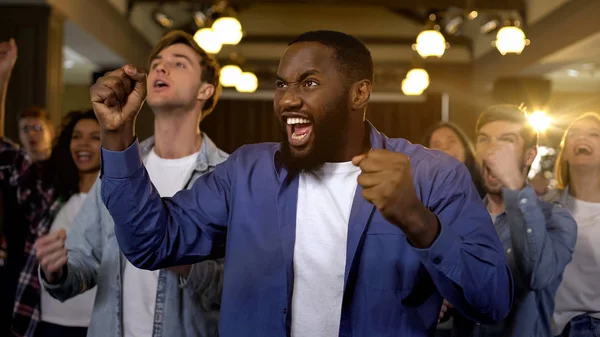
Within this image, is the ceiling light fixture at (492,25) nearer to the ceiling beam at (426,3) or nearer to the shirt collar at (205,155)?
the ceiling beam at (426,3)

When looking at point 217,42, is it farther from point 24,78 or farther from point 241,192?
point 241,192

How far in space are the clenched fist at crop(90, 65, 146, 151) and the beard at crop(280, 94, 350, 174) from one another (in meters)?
0.32

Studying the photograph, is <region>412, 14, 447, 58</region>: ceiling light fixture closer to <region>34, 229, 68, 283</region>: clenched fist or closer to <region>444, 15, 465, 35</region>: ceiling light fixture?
<region>444, 15, 465, 35</region>: ceiling light fixture

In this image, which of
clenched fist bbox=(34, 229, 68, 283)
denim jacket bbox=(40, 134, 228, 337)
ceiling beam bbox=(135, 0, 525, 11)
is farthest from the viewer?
ceiling beam bbox=(135, 0, 525, 11)

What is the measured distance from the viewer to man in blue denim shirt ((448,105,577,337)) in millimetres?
2256

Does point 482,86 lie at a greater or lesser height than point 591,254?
greater

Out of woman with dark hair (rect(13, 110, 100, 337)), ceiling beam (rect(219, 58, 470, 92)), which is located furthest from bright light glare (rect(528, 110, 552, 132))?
woman with dark hair (rect(13, 110, 100, 337))

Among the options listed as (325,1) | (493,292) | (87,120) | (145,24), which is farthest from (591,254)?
(145,24)

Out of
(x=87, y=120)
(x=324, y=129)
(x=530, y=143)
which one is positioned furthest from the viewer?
(x=87, y=120)

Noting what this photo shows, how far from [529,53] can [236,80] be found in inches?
130

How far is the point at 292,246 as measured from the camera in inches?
62.9

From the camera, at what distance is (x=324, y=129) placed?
63.6 inches

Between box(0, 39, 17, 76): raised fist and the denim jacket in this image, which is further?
box(0, 39, 17, 76): raised fist

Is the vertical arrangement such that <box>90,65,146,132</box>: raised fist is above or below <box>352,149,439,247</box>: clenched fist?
above
